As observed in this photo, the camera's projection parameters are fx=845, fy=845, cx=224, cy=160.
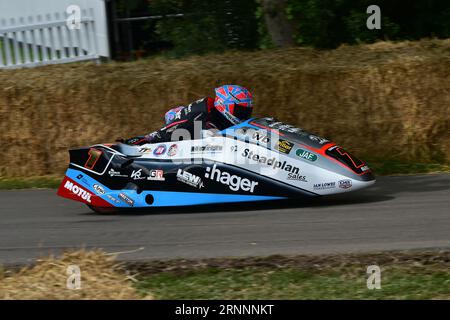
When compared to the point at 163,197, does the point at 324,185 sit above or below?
above

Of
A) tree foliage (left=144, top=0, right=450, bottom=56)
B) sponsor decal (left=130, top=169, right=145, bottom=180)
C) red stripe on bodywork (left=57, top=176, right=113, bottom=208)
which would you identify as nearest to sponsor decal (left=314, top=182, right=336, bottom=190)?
sponsor decal (left=130, top=169, right=145, bottom=180)

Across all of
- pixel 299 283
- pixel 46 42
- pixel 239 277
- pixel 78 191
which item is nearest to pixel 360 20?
pixel 46 42

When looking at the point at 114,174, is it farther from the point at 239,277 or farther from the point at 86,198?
the point at 239,277

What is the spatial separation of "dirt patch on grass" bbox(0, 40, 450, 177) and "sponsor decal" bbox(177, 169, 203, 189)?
262 centimetres

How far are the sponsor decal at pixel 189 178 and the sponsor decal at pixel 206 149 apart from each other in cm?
26

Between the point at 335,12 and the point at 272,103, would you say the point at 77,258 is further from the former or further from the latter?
the point at 335,12

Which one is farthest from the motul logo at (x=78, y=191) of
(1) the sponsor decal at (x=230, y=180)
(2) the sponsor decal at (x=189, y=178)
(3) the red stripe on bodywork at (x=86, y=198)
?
(1) the sponsor decal at (x=230, y=180)

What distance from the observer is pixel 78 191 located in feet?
32.4

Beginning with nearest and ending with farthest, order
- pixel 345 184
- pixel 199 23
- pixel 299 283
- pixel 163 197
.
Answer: pixel 299 283 < pixel 345 184 < pixel 163 197 < pixel 199 23

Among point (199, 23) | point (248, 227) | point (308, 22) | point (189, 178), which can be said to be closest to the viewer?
point (248, 227)

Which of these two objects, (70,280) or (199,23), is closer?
(70,280)

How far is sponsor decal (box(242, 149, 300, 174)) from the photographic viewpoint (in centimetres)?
917

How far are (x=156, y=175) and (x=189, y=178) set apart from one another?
401 mm

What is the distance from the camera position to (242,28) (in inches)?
650
